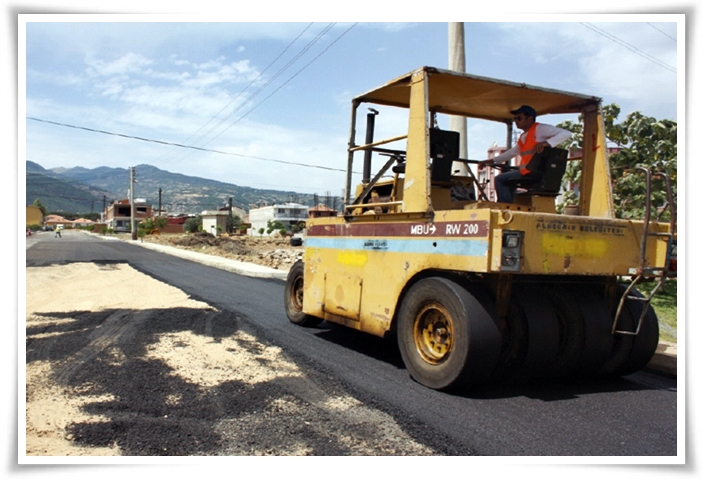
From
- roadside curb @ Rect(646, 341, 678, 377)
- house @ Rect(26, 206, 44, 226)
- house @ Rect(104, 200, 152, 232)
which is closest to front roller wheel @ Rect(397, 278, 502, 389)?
roadside curb @ Rect(646, 341, 678, 377)

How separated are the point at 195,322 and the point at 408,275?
374 centimetres

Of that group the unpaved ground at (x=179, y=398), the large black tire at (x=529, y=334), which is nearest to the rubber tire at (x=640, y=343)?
the large black tire at (x=529, y=334)

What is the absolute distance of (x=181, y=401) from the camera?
4.57m

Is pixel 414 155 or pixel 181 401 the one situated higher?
pixel 414 155

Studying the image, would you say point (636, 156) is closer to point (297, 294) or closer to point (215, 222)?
point (297, 294)

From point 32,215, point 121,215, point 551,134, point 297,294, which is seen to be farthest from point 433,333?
point 121,215

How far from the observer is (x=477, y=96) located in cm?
641

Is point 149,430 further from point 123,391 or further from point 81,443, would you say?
point 123,391

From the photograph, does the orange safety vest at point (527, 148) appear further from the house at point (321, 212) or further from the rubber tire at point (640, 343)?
the house at point (321, 212)

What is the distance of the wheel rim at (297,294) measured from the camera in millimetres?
8156

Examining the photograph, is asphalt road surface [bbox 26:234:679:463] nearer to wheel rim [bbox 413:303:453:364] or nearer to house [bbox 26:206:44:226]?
wheel rim [bbox 413:303:453:364]

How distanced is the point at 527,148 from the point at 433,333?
2215 mm

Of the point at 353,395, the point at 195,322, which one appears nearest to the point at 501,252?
the point at 353,395

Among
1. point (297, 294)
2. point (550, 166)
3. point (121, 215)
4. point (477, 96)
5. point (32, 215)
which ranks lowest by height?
point (297, 294)
